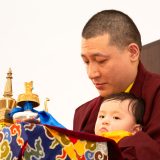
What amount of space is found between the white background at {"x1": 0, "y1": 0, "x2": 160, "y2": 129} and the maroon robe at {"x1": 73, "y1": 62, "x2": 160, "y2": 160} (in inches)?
31.6

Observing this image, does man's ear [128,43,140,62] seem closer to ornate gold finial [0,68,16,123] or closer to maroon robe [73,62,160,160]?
maroon robe [73,62,160,160]

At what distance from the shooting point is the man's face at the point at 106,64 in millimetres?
1001

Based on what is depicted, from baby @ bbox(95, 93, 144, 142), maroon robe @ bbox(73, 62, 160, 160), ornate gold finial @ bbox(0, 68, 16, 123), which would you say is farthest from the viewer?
ornate gold finial @ bbox(0, 68, 16, 123)

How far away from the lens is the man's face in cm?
100

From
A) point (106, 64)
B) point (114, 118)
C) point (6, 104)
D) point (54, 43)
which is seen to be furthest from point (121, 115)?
point (54, 43)

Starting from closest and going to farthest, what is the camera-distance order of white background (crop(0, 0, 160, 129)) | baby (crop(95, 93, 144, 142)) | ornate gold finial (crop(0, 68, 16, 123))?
baby (crop(95, 93, 144, 142))
ornate gold finial (crop(0, 68, 16, 123))
white background (crop(0, 0, 160, 129))

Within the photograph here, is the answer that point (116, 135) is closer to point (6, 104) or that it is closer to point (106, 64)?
point (106, 64)

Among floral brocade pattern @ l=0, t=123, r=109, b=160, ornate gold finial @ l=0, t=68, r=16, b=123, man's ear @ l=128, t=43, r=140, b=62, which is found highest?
man's ear @ l=128, t=43, r=140, b=62

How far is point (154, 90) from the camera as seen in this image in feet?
3.14

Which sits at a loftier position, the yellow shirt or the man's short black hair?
the man's short black hair

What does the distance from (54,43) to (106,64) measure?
1128mm

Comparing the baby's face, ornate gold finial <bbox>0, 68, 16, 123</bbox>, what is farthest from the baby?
ornate gold finial <bbox>0, 68, 16, 123</bbox>

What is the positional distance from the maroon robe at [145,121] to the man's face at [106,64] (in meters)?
0.04

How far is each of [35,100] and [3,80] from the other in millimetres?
1147
